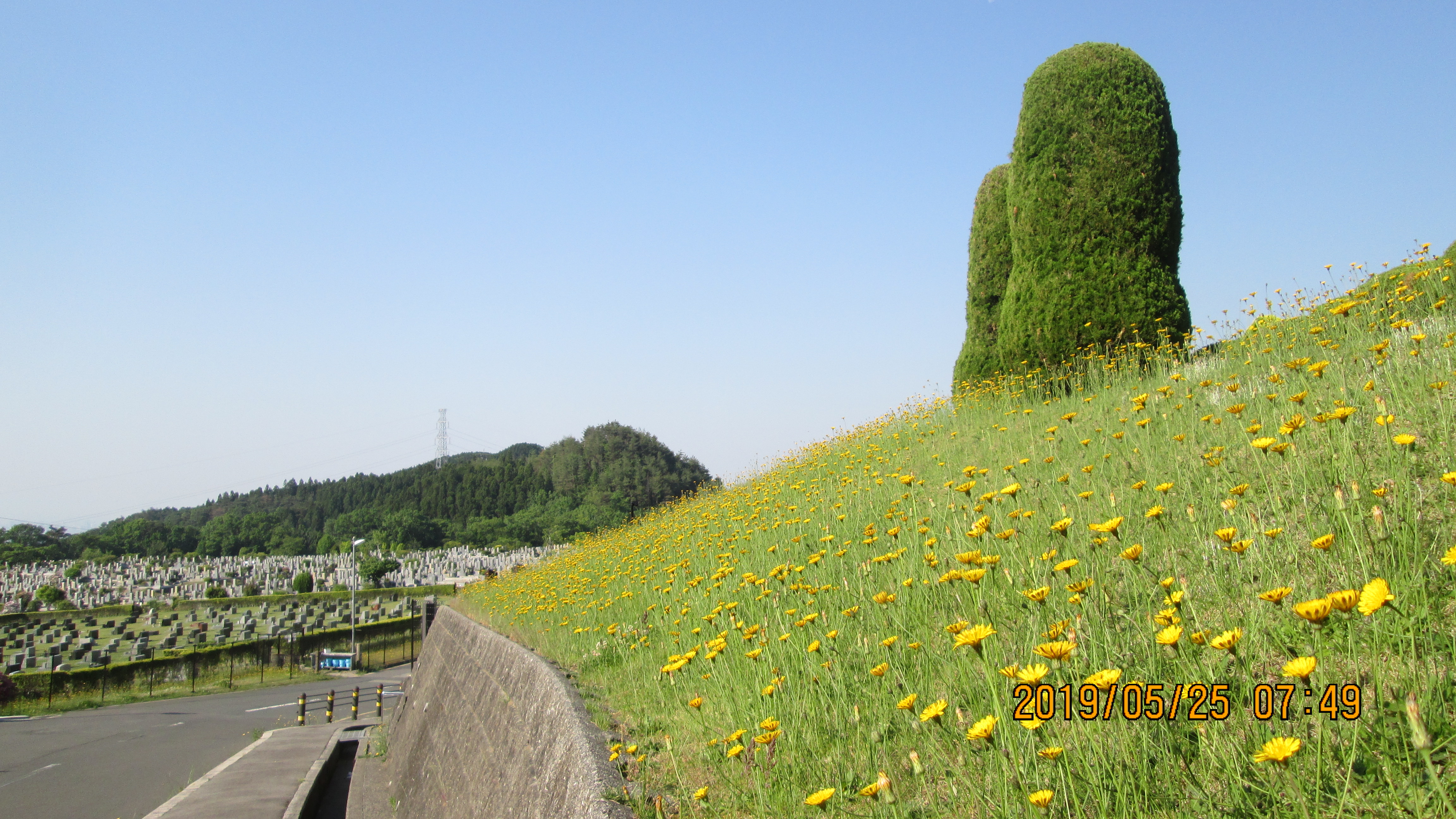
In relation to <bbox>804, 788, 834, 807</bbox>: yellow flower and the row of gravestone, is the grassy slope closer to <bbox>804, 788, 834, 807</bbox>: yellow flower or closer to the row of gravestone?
<bbox>804, 788, 834, 807</bbox>: yellow flower

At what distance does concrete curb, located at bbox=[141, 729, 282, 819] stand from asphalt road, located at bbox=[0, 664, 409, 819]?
620 millimetres

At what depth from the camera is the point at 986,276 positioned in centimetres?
1225

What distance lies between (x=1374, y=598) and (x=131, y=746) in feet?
95.6

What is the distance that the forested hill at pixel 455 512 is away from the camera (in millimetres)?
73688

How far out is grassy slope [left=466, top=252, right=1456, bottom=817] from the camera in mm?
1795

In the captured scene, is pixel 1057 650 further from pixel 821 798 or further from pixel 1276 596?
pixel 821 798

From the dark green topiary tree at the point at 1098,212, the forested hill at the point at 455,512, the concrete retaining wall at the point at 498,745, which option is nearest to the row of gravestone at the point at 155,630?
the forested hill at the point at 455,512

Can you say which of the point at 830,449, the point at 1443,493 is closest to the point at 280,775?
the point at 830,449

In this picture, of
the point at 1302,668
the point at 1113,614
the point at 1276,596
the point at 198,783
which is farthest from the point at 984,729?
the point at 198,783

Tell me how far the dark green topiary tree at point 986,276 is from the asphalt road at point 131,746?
18500 millimetres

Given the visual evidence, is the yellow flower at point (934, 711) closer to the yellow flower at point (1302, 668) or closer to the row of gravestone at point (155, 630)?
the yellow flower at point (1302, 668)

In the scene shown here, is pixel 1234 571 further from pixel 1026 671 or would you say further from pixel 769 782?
pixel 769 782

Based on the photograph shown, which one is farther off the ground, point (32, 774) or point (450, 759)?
point (450, 759)

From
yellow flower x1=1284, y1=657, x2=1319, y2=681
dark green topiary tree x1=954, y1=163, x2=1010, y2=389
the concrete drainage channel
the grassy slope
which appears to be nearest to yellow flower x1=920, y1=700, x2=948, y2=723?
the grassy slope
